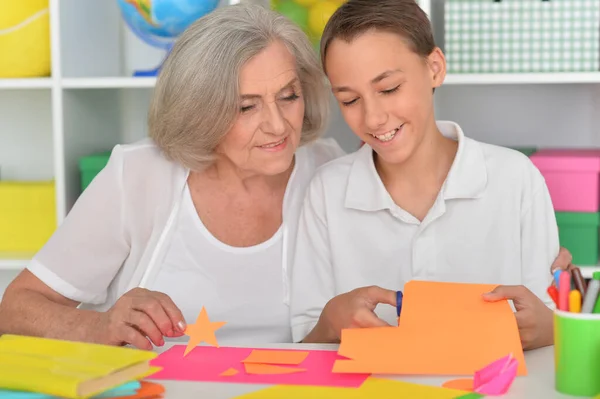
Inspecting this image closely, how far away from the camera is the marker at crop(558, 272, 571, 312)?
0.98 metres

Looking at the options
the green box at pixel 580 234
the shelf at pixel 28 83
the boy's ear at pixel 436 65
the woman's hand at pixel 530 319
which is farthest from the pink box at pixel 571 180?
the shelf at pixel 28 83

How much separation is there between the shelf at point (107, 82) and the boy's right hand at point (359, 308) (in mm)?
1053

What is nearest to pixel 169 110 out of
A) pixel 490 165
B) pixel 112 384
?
pixel 490 165

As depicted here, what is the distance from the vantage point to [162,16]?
2.15 meters

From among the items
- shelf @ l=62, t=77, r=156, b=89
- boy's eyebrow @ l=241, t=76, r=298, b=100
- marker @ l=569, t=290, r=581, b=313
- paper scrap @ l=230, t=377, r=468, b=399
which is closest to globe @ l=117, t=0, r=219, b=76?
shelf @ l=62, t=77, r=156, b=89

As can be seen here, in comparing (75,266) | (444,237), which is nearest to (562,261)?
(444,237)

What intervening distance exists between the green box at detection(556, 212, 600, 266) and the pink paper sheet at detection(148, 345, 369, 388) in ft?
3.37

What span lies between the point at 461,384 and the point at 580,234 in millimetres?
1124

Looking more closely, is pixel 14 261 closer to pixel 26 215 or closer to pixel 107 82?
pixel 26 215

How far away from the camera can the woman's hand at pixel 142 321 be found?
126 cm

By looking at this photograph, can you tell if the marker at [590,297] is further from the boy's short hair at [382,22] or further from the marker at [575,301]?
the boy's short hair at [382,22]

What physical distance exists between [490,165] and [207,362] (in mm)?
713

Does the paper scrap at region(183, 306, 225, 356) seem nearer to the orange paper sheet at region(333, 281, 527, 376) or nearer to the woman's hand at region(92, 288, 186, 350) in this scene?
the woman's hand at region(92, 288, 186, 350)

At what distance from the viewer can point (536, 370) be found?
3.66 feet
